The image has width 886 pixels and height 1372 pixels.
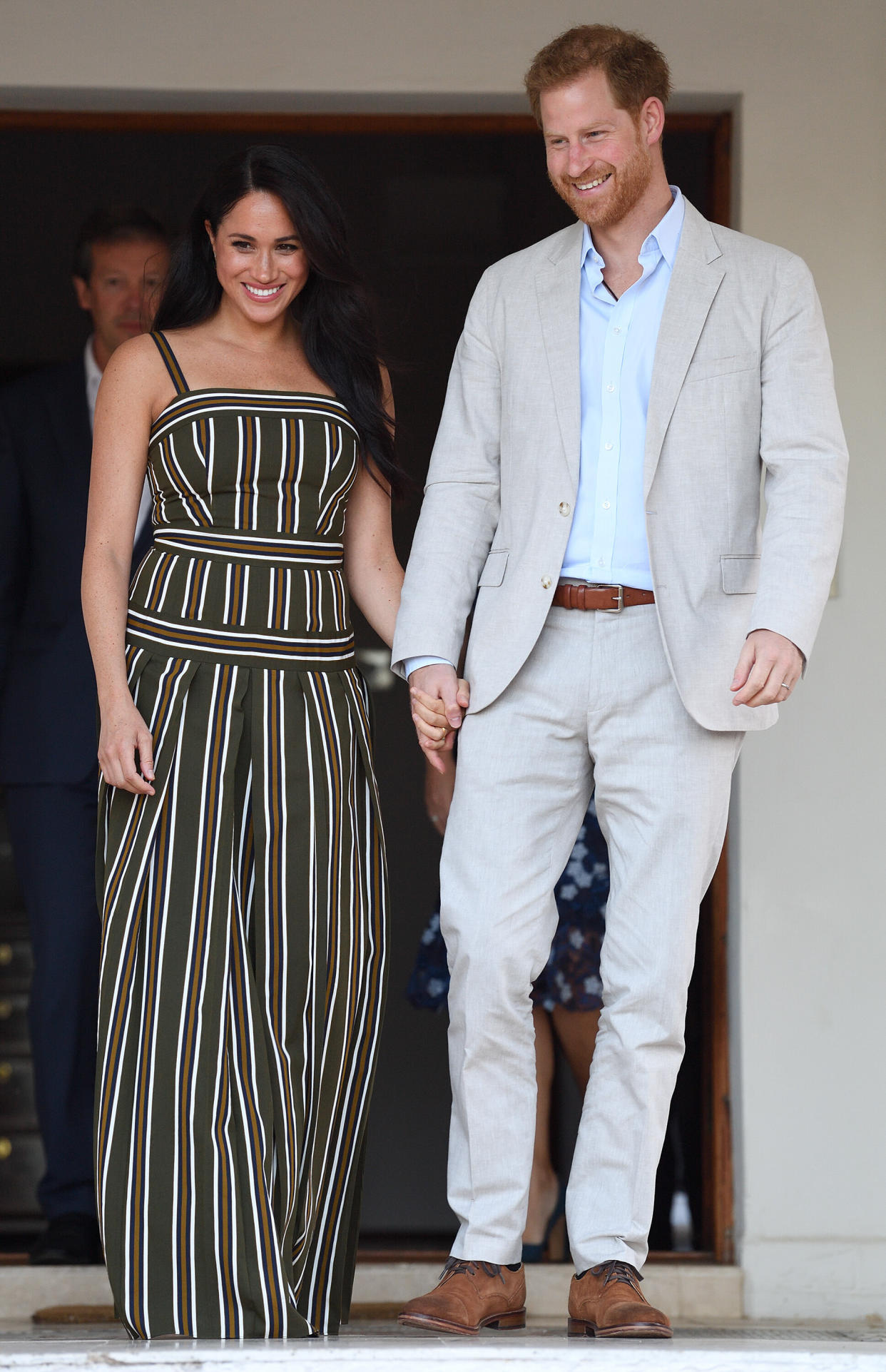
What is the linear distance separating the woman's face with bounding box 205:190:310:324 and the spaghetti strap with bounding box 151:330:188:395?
0.14 m

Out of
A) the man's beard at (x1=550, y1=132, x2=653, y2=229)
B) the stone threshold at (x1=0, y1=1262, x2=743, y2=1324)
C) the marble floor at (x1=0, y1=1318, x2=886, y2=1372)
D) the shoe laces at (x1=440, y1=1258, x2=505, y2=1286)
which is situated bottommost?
the stone threshold at (x1=0, y1=1262, x2=743, y2=1324)

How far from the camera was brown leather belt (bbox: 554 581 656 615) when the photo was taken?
8.01 feet

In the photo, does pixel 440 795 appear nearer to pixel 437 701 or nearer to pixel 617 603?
pixel 437 701

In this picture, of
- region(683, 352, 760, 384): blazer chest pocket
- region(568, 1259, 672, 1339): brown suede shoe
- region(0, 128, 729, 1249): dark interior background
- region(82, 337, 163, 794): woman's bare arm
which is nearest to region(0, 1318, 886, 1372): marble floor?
region(568, 1259, 672, 1339): brown suede shoe

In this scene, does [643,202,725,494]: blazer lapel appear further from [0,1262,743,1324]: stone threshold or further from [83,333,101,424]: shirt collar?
[0,1262,743,1324]: stone threshold

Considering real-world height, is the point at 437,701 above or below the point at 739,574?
below

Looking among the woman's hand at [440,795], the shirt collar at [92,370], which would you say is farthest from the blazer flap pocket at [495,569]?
the shirt collar at [92,370]

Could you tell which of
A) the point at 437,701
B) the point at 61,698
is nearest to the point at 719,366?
the point at 437,701

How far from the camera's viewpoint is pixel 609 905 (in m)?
2.45

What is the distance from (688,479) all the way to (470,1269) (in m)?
1.16

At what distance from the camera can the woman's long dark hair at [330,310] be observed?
2789 mm

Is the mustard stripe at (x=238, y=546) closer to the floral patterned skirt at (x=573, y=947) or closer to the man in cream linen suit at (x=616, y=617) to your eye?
the man in cream linen suit at (x=616, y=617)

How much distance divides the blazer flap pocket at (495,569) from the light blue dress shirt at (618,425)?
9 centimetres

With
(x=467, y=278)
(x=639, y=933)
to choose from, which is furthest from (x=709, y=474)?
(x=467, y=278)
